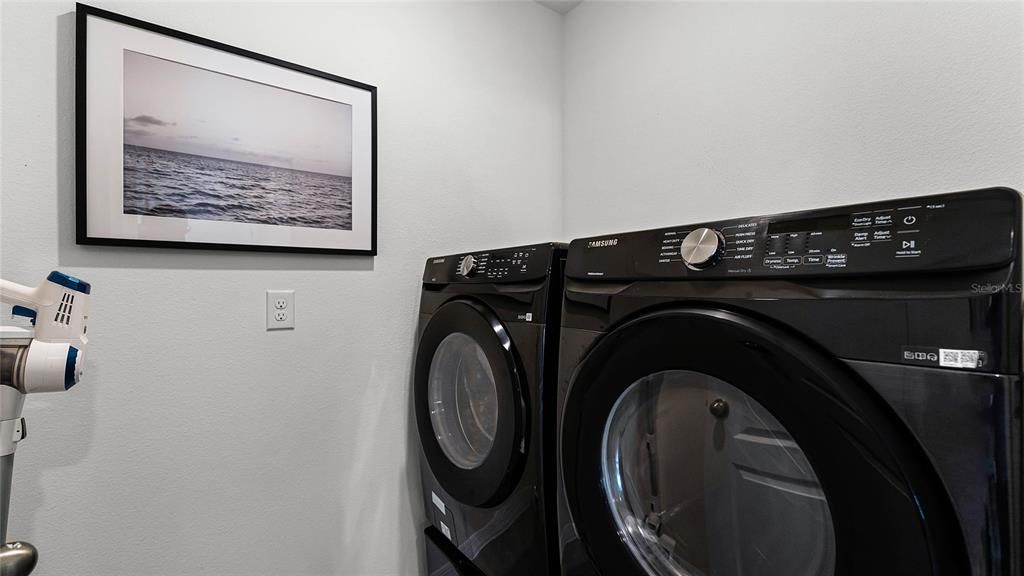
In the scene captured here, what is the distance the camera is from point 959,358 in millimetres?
526

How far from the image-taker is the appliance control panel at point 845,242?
51 centimetres

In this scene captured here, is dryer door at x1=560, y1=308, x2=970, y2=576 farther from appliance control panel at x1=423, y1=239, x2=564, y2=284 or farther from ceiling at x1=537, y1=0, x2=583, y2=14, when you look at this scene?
ceiling at x1=537, y1=0, x2=583, y2=14

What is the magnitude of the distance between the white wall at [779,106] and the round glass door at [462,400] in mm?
789

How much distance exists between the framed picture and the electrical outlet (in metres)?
0.13

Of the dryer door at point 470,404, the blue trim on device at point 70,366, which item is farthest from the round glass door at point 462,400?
the blue trim on device at point 70,366

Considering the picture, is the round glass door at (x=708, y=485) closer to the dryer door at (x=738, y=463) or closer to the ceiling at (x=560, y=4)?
the dryer door at (x=738, y=463)

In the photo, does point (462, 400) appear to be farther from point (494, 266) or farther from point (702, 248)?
point (702, 248)

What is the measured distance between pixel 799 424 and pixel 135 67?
1.52m

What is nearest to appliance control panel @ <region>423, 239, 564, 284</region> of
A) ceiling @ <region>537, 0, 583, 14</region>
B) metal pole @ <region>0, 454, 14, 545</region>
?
metal pole @ <region>0, 454, 14, 545</region>

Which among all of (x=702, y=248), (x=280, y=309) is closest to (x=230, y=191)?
(x=280, y=309)

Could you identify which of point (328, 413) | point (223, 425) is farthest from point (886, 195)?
point (223, 425)

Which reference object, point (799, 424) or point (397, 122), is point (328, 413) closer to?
point (397, 122)

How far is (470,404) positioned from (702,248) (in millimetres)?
831

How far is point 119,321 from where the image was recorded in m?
1.10
